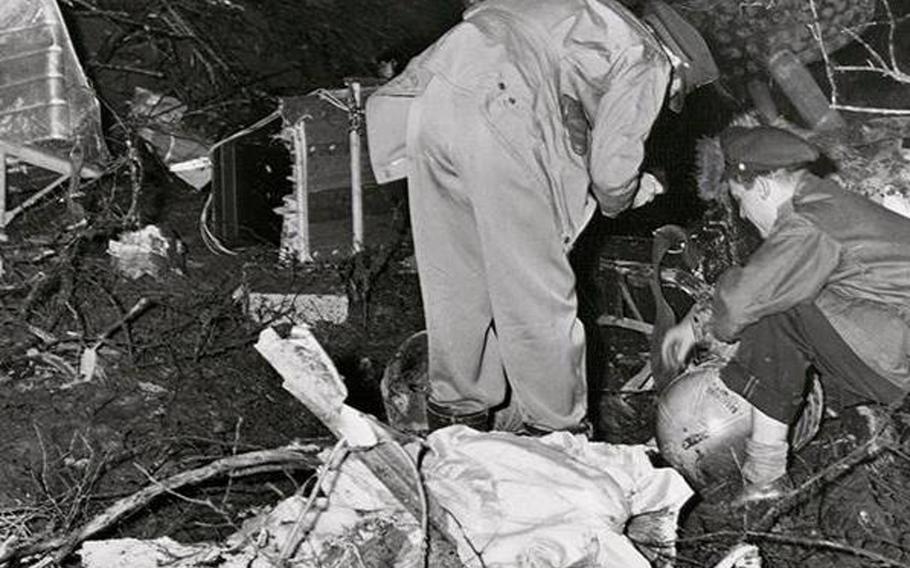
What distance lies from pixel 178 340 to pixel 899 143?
16.3 ft

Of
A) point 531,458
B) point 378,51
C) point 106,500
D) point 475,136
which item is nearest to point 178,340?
point 106,500

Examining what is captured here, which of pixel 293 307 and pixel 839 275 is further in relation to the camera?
pixel 293 307

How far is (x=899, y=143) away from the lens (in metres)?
8.02

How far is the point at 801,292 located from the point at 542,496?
1679 mm

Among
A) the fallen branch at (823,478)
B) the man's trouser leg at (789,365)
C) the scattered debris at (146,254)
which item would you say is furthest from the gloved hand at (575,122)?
the scattered debris at (146,254)

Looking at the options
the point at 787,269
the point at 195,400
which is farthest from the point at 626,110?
the point at 195,400

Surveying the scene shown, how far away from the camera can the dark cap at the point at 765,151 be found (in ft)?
16.0

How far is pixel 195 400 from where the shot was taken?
607cm

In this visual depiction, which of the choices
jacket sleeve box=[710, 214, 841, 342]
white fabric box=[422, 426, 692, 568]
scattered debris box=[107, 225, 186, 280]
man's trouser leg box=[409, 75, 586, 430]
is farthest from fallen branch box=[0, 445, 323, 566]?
scattered debris box=[107, 225, 186, 280]

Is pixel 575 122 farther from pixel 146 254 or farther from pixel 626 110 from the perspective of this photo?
pixel 146 254

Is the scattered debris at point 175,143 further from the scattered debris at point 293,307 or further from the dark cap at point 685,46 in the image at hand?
the dark cap at point 685,46

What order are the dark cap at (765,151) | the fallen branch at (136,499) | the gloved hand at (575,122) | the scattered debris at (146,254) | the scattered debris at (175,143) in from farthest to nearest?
1. the scattered debris at (175,143)
2. the scattered debris at (146,254)
3. the dark cap at (765,151)
4. the gloved hand at (575,122)
5. the fallen branch at (136,499)

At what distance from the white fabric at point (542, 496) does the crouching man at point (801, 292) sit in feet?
3.76

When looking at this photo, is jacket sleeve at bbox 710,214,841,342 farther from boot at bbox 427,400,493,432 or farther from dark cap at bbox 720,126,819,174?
boot at bbox 427,400,493,432
